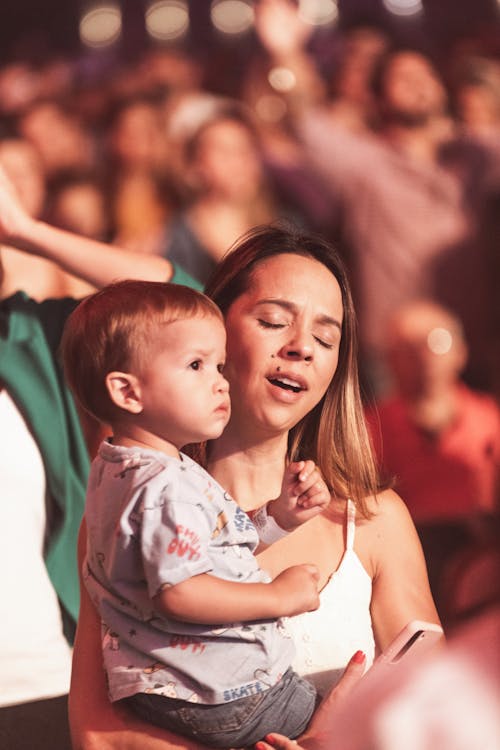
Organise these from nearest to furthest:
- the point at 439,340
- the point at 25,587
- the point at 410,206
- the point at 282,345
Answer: the point at 282,345, the point at 25,587, the point at 439,340, the point at 410,206

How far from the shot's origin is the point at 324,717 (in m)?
1.07

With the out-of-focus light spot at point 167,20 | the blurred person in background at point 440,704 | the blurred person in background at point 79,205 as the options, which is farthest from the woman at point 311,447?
the out-of-focus light spot at point 167,20

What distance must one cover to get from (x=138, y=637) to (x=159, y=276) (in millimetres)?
608

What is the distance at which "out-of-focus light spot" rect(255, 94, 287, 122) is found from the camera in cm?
396

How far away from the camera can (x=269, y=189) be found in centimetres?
380

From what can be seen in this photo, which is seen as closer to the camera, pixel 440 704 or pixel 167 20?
pixel 440 704

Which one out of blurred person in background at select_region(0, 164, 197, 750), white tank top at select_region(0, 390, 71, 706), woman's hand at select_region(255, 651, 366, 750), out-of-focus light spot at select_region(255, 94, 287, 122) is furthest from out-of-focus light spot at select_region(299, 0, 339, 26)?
woman's hand at select_region(255, 651, 366, 750)

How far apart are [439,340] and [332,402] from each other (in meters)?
2.21

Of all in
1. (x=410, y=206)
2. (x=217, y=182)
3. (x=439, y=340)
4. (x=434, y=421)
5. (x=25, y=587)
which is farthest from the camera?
(x=217, y=182)

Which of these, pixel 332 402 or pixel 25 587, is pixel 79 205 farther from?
pixel 332 402

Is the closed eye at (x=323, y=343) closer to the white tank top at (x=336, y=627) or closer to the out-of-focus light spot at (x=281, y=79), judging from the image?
the white tank top at (x=336, y=627)

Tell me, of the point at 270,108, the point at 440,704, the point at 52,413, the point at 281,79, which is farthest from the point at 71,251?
the point at 281,79

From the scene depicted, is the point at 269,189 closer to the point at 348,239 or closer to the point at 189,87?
the point at 348,239

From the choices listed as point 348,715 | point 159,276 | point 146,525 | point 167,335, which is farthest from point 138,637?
point 159,276
